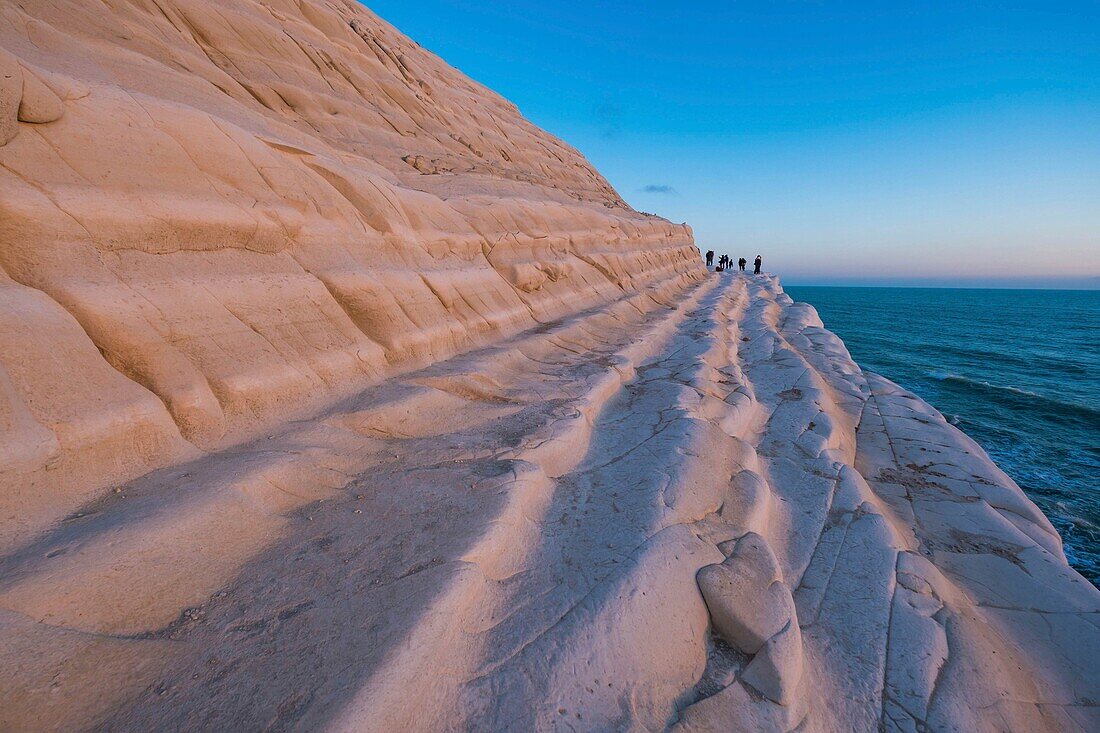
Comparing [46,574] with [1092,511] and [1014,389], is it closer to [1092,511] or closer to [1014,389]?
[1092,511]

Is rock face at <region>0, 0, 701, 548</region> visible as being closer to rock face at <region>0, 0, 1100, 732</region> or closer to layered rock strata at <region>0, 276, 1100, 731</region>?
rock face at <region>0, 0, 1100, 732</region>

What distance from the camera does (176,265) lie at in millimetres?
3510

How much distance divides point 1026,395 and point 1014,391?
47 centimetres

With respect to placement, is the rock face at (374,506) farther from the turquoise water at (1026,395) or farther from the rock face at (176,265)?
the turquoise water at (1026,395)

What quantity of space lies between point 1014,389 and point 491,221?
18.7m

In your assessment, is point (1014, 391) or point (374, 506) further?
point (1014, 391)

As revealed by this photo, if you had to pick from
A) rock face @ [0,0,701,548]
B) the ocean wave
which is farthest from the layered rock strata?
the ocean wave

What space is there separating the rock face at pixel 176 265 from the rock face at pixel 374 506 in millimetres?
25

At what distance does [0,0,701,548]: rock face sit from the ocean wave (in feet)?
53.6

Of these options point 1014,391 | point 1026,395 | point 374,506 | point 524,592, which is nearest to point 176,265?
point 374,506

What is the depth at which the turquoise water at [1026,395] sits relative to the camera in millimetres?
7859

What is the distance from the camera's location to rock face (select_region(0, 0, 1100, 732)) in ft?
5.86

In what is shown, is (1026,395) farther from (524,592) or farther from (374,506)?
(374,506)

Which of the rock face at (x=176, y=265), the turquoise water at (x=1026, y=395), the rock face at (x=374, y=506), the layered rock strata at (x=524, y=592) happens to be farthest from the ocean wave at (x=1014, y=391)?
the rock face at (x=176, y=265)
